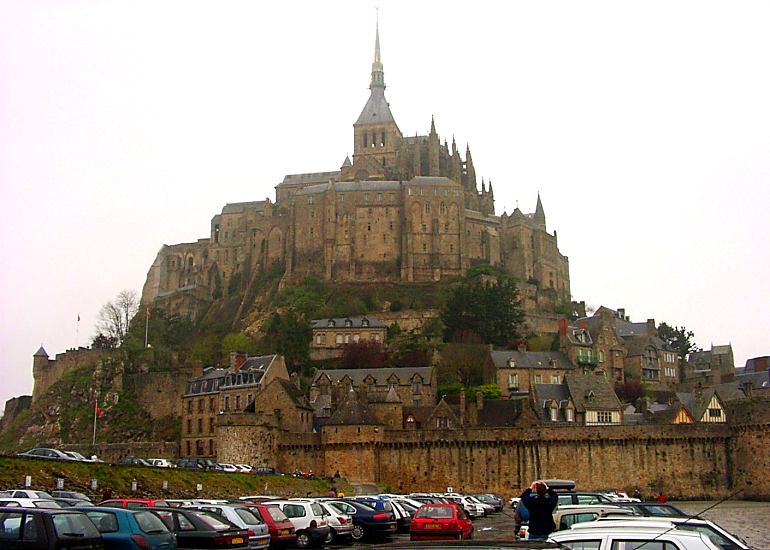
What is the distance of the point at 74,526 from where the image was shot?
17.9 meters

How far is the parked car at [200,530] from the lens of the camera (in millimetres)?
22250

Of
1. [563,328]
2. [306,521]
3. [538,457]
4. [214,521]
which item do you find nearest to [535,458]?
[538,457]

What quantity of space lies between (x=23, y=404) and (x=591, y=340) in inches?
2491

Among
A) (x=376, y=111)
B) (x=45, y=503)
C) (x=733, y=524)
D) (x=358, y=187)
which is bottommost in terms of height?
(x=733, y=524)

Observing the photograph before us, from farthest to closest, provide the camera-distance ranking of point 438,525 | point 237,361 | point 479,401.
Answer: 1. point 237,361
2. point 479,401
3. point 438,525

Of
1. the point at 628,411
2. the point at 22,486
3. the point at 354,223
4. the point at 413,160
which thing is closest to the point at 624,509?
the point at 22,486

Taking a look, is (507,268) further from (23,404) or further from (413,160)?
(23,404)

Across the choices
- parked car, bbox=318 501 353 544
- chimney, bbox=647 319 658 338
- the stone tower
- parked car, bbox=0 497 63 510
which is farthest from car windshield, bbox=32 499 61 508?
the stone tower

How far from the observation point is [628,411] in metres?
87.1

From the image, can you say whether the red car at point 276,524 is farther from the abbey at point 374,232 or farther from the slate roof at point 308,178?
the slate roof at point 308,178

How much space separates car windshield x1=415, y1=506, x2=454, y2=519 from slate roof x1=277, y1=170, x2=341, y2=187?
120178mm

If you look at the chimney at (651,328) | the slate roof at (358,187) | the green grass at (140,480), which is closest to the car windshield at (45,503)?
the green grass at (140,480)

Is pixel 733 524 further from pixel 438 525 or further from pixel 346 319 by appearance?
pixel 346 319

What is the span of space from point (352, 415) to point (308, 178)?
3258 inches
